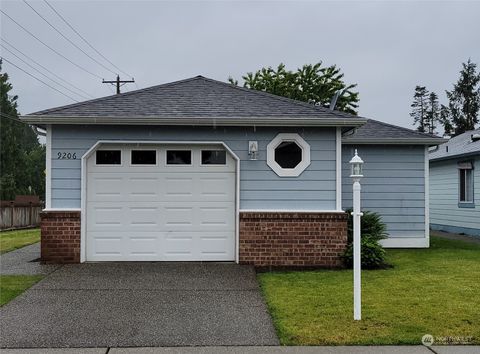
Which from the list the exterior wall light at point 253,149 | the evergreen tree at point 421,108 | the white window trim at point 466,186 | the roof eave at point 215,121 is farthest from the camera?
the evergreen tree at point 421,108

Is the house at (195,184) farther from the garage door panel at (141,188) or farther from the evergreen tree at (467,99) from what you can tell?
the evergreen tree at (467,99)

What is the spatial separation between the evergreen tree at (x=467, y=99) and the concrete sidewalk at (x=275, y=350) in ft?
148

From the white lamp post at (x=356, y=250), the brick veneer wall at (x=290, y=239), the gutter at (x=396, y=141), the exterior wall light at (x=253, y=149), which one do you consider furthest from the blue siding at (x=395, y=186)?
the white lamp post at (x=356, y=250)

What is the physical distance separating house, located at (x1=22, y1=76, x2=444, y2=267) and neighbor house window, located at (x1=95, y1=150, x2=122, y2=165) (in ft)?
0.07

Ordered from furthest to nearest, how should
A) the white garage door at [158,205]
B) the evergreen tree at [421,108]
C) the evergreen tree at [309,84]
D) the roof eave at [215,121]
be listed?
the evergreen tree at [421,108] → the evergreen tree at [309,84] → the white garage door at [158,205] → the roof eave at [215,121]

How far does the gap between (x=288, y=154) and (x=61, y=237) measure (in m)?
4.78

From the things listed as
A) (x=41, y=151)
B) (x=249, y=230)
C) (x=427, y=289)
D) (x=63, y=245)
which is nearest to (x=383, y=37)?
(x=249, y=230)

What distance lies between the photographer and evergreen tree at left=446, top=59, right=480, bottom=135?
4572 cm

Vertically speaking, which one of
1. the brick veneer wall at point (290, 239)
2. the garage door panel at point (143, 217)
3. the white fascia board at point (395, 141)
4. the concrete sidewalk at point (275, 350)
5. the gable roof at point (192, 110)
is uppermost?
the gable roof at point (192, 110)

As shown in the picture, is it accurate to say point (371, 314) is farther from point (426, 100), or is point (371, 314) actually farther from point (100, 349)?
point (426, 100)

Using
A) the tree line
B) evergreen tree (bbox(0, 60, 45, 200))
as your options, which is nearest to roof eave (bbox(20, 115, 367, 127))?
evergreen tree (bbox(0, 60, 45, 200))

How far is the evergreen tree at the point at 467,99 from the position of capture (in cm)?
4572

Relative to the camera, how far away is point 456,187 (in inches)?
687

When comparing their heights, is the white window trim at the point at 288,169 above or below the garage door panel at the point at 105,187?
above
